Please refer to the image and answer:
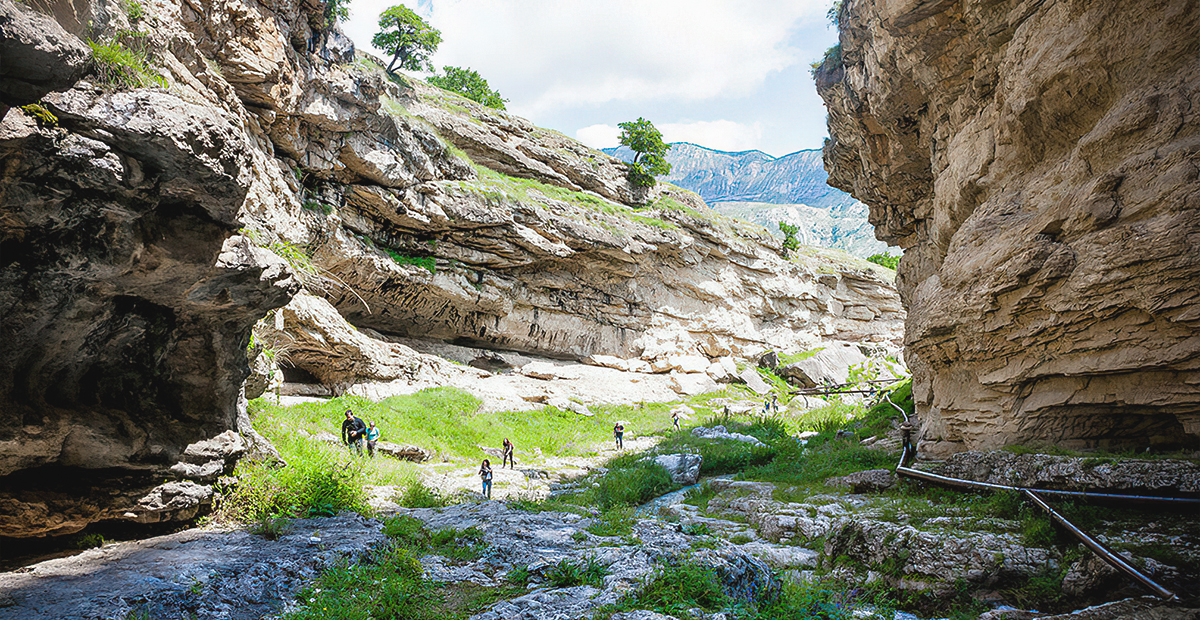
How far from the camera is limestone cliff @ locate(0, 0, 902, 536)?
5.00m

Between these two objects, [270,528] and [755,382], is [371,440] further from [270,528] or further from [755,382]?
[755,382]

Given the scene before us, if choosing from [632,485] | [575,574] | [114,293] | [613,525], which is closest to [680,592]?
[575,574]

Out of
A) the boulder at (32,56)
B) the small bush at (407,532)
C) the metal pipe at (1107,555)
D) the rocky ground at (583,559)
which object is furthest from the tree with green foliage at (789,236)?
the boulder at (32,56)

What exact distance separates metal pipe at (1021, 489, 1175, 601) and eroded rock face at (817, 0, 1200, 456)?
2179 millimetres

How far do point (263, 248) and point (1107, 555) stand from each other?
39.5 ft

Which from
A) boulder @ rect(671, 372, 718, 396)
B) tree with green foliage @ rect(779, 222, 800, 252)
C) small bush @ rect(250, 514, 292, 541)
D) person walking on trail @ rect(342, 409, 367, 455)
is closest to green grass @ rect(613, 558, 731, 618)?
small bush @ rect(250, 514, 292, 541)

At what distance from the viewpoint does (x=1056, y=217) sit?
26.0ft

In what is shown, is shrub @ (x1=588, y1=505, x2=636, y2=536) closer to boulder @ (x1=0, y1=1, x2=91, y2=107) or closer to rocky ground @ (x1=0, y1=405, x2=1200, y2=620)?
rocky ground @ (x1=0, y1=405, x2=1200, y2=620)

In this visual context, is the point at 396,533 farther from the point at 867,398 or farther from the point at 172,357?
the point at 867,398

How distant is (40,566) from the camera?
5.46 m

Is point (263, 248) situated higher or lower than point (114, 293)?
higher

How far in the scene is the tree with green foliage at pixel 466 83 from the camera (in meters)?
49.3

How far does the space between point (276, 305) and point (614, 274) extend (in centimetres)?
2975

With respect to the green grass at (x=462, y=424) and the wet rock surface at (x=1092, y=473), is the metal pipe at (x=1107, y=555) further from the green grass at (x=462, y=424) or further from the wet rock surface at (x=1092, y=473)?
the green grass at (x=462, y=424)
